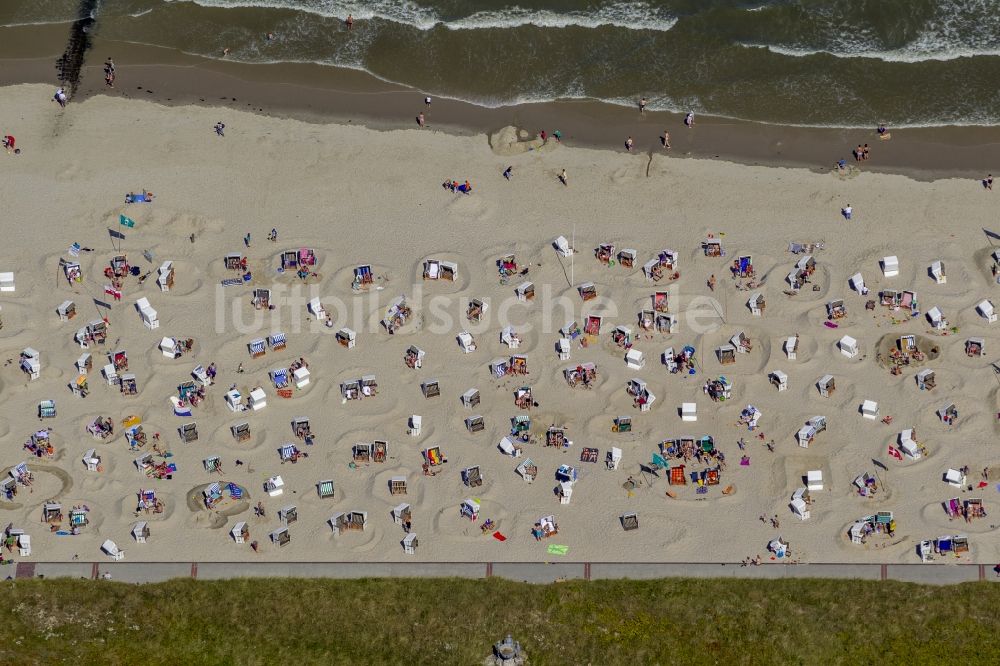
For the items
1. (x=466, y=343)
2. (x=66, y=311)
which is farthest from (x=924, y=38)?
(x=66, y=311)

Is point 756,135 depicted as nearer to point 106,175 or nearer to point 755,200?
point 755,200

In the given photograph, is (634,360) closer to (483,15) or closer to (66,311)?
(483,15)

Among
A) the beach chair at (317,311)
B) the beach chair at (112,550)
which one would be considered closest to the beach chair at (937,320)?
the beach chair at (317,311)

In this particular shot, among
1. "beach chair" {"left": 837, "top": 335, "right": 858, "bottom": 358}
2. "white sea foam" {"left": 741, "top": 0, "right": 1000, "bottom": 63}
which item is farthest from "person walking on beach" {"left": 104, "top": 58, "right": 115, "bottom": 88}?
"beach chair" {"left": 837, "top": 335, "right": 858, "bottom": 358}

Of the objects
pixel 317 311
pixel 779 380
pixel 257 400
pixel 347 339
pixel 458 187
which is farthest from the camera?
pixel 458 187

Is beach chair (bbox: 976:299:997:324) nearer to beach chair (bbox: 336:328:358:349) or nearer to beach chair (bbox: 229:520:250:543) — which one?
beach chair (bbox: 336:328:358:349)

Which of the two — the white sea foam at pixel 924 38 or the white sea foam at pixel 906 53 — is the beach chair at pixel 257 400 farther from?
the white sea foam at pixel 906 53
